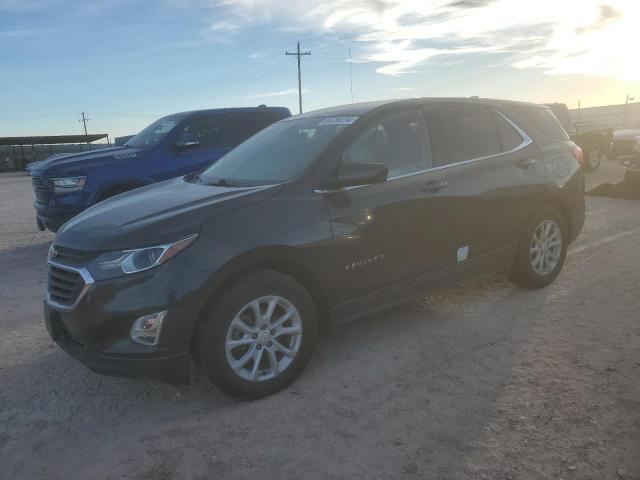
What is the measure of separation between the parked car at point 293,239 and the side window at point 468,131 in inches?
0.5

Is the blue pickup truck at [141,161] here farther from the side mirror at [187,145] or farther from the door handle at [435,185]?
the door handle at [435,185]

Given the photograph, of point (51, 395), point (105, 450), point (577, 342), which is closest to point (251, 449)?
point (105, 450)

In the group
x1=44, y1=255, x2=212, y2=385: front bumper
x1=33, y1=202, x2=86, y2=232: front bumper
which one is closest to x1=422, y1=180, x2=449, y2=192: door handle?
x1=44, y1=255, x2=212, y2=385: front bumper

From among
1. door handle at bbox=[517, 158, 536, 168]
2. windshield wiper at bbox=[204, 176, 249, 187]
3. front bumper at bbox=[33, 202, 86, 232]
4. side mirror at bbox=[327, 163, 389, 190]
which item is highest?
side mirror at bbox=[327, 163, 389, 190]

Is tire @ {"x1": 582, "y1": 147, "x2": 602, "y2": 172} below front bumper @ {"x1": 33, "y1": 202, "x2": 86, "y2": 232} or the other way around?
below

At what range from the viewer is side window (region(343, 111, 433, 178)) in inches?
146

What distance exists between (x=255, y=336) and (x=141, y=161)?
5317 millimetres

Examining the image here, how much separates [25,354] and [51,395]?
32.9 inches

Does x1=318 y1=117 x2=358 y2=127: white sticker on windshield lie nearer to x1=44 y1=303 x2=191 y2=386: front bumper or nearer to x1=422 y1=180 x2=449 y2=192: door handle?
x1=422 y1=180 x2=449 y2=192: door handle

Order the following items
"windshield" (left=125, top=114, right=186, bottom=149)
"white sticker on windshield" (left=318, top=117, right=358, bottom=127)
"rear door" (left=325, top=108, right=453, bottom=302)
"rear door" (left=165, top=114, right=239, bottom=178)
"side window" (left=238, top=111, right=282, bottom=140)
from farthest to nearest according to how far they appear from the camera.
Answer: "side window" (left=238, top=111, right=282, bottom=140) → "windshield" (left=125, top=114, right=186, bottom=149) → "rear door" (left=165, top=114, right=239, bottom=178) → "white sticker on windshield" (left=318, top=117, right=358, bottom=127) → "rear door" (left=325, top=108, right=453, bottom=302)

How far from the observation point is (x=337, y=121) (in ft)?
12.7

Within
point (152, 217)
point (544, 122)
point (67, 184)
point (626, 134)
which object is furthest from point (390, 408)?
point (626, 134)

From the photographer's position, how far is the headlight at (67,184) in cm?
719

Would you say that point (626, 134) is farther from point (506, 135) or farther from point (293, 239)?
point (293, 239)
